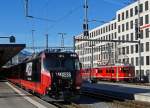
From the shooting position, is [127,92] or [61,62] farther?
[127,92]

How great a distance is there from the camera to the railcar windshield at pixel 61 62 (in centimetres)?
2430

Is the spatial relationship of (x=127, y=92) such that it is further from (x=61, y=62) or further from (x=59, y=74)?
(x=59, y=74)

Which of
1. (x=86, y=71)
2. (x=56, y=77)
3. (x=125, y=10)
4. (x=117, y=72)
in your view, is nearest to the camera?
(x=56, y=77)

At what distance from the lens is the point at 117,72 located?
68875 mm

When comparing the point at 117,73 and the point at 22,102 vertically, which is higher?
the point at 117,73

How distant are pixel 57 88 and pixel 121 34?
288 ft

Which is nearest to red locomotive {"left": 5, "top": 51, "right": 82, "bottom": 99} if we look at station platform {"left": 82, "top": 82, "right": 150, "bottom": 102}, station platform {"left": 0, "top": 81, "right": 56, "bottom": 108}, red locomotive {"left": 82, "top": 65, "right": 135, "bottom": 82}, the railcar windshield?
the railcar windshield

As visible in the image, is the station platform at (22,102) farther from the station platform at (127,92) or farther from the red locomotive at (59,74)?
the station platform at (127,92)

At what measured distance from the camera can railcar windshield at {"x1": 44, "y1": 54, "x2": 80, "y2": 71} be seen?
79.7 ft

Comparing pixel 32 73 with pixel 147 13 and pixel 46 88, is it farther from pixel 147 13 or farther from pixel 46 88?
pixel 147 13

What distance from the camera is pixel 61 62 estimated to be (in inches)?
969

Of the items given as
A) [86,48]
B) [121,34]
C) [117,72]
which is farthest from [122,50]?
[117,72]

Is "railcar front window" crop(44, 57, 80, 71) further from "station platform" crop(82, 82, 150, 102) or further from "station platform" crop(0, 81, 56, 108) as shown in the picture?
"station platform" crop(82, 82, 150, 102)

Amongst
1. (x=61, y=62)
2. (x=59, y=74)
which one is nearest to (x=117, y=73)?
(x=61, y=62)
